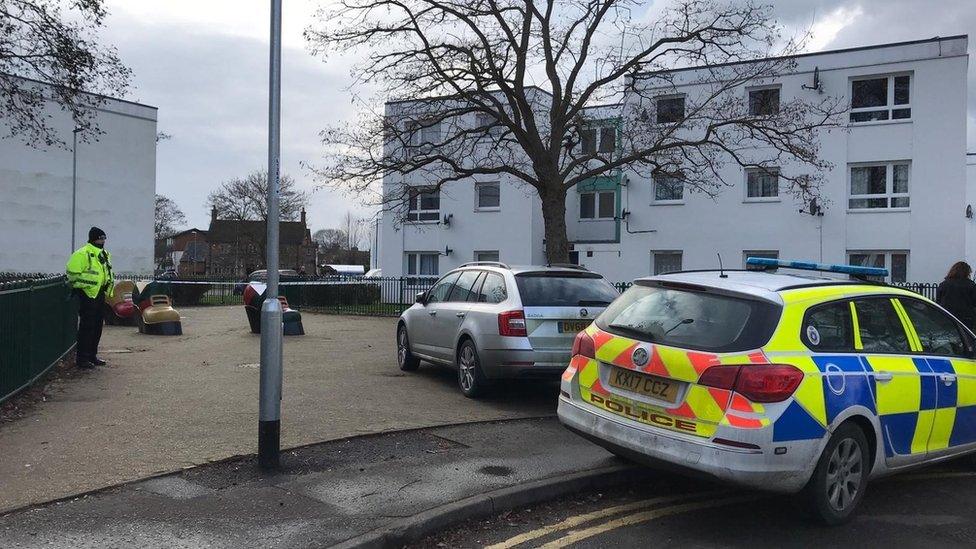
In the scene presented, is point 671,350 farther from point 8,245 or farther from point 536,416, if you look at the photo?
point 8,245

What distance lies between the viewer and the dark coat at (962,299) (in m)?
9.26

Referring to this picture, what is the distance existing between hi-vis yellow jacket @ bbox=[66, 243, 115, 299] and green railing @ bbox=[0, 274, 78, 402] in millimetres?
326

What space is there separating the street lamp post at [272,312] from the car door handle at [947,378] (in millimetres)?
4842

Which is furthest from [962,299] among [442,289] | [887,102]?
[887,102]

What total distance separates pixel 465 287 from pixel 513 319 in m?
1.50

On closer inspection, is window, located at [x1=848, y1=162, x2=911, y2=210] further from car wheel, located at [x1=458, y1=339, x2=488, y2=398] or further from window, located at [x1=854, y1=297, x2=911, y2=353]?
window, located at [x1=854, y1=297, x2=911, y2=353]

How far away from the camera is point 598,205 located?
30.6 metres

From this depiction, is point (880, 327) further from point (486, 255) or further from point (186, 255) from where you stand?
point (186, 255)

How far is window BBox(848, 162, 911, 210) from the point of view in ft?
80.1

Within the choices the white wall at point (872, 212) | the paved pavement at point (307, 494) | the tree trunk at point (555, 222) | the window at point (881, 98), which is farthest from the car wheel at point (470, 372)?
the window at point (881, 98)

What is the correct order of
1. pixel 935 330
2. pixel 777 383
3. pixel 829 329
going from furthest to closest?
pixel 935 330
pixel 829 329
pixel 777 383

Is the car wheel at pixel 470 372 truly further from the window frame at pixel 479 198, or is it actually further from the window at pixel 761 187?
the window frame at pixel 479 198

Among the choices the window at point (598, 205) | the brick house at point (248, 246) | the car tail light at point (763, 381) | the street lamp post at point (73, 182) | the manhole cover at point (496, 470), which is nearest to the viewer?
the car tail light at point (763, 381)

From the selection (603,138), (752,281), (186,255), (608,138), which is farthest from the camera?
(186,255)
